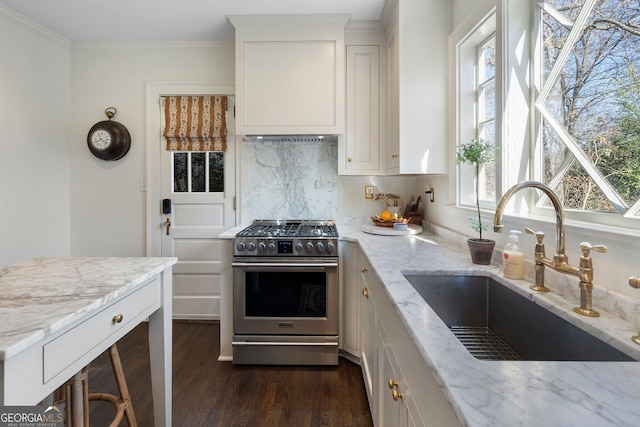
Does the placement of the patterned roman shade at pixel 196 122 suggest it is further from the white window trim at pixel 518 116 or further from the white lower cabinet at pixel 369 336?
the white window trim at pixel 518 116

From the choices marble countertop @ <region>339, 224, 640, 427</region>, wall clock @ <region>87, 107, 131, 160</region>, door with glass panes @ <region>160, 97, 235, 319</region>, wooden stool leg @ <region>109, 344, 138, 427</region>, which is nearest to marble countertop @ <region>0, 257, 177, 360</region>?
wooden stool leg @ <region>109, 344, 138, 427</region>

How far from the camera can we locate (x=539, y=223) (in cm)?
120

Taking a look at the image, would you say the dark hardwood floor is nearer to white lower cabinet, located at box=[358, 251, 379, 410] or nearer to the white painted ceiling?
white lower cabinet, located at box=[358, 251, 379, 410]

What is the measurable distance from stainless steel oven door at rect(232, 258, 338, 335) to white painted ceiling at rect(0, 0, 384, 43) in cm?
185

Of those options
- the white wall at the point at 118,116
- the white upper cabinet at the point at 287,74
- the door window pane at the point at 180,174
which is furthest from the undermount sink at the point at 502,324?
the white wall at the point at 118,116

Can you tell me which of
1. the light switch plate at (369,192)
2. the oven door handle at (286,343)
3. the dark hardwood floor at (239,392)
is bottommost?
the dark hardwood floor at (239,392)

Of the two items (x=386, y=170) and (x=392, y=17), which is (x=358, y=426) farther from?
(x=392, y=17)

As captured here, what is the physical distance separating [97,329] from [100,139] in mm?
2507

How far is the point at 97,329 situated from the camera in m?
0.99

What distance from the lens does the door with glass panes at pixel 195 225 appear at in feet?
9.53

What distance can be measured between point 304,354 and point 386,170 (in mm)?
1514

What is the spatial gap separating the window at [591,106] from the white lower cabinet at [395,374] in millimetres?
786

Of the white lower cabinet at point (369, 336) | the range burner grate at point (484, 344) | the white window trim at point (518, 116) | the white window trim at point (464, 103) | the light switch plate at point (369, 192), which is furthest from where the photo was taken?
the light switch plate at point (369, 192)

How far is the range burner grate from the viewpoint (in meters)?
1.06
